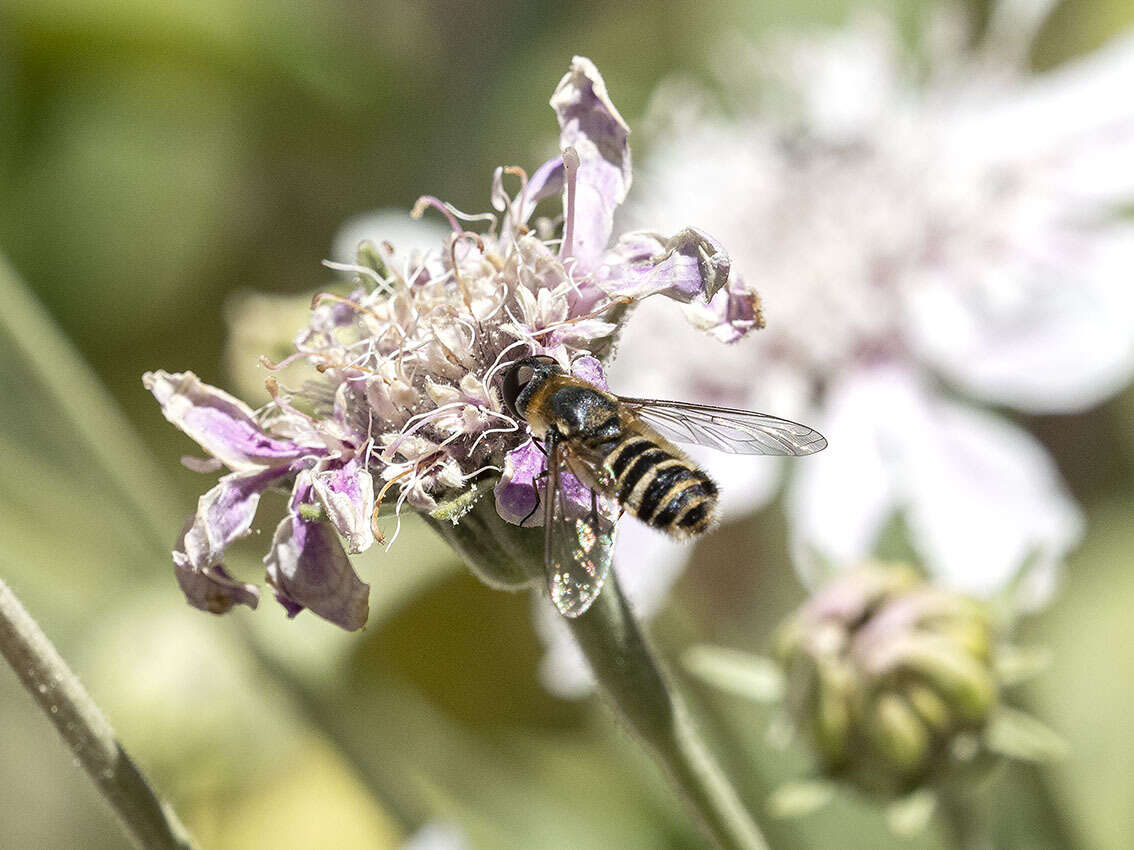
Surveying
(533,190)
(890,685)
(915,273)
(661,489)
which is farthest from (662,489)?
(915,273)

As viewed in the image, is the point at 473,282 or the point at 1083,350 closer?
the point at 473,282

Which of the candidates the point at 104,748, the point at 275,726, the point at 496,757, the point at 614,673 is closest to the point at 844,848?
the point at 496,757

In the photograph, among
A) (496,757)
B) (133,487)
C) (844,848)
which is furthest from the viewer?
(496,757)

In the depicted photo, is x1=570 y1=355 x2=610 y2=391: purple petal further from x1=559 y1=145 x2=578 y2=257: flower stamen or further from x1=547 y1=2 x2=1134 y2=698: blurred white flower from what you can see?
x1=547 y1=2 x2=1134 y2=698: blurred white flower

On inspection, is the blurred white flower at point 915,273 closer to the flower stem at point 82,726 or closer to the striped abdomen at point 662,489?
the striped abdomen at point 662,489

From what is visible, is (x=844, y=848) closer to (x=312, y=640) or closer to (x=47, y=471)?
(x=312, y=640)

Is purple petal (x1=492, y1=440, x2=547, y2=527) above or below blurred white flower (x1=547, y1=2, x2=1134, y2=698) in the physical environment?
above

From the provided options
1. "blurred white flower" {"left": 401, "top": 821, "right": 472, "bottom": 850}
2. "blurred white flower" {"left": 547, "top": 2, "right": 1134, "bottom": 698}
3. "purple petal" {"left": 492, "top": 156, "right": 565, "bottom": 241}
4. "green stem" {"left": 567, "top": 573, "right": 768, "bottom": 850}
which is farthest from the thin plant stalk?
"blurred white flower" {"left": 547, "top": 2, "right": 1134, "bottom": 698}

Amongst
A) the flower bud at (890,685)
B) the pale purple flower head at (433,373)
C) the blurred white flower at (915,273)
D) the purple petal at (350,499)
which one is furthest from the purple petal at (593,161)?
the blurred white flower at (915,273)
